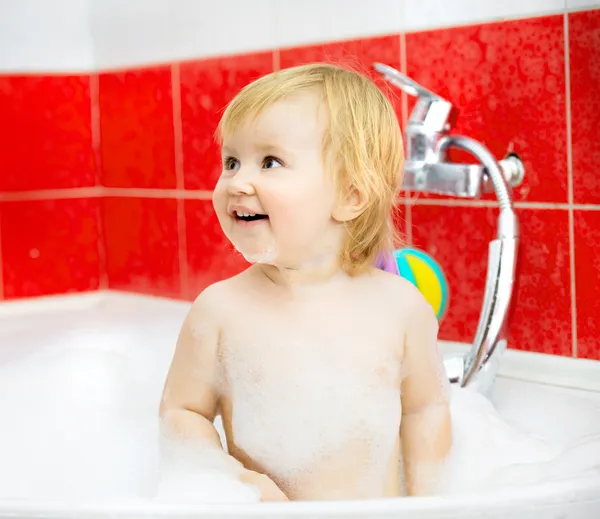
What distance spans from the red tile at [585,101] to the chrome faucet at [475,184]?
0.09m

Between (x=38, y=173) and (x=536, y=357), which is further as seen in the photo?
(x=38, y=173)

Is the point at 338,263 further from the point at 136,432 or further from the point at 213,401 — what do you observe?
the point at 136,432

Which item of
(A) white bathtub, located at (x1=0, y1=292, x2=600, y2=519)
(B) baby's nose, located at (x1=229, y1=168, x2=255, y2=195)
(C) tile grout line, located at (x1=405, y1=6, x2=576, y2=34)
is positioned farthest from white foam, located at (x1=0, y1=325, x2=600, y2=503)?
(C) tile grout line, located at (x1=405, y1=6, x2=576, y2=34)

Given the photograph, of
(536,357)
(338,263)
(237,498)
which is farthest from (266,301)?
(536,357)

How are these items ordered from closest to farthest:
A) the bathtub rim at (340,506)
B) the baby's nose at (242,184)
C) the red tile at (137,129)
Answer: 1. the bathtub rim at (340,506)
2. the baby's nose at (242,184)
3. the red tile at (137,129)

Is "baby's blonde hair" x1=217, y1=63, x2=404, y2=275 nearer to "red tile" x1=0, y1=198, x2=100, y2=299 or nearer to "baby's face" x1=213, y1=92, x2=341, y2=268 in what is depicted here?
"baby's face" x1=213, y1=92, x2=341, y2=268

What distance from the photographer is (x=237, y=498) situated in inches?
38.6

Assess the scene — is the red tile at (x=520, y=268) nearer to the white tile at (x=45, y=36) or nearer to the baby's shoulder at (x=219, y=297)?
the baby's shoulder at (x=219, y=297)

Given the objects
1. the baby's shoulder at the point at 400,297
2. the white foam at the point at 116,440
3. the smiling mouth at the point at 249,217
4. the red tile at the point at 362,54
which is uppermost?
the red tile at the point at 362,54

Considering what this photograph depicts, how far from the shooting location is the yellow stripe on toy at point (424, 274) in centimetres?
138

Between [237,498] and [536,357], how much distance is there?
0.60 metres

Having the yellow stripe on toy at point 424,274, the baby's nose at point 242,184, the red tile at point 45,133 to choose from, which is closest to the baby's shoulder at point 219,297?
the baby's nose at point 242,184

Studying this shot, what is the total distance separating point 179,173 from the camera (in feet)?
6.57

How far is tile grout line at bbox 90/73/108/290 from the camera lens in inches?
86.1
